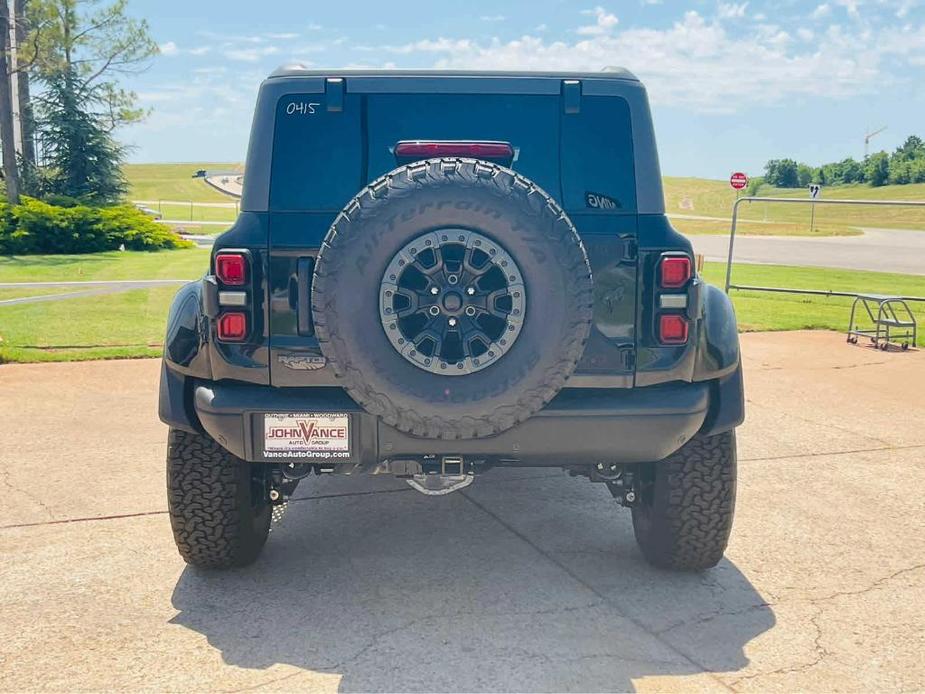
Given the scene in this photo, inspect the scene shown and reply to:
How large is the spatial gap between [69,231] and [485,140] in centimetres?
2091


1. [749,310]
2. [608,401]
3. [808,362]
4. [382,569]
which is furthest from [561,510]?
[749,310]

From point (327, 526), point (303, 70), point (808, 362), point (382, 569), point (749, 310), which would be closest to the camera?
point (303, 70)

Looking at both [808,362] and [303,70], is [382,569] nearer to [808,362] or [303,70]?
[303,70]

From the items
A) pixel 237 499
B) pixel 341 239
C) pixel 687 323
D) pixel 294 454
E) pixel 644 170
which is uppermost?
pixel 644 170

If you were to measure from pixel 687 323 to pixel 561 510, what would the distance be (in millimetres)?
1762

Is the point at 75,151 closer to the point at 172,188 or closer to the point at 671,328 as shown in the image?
the point at 671,328

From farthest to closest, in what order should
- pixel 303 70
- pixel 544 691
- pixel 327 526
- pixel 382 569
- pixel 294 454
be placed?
pixel 327 526 → pixel 382 569 → pixel 303 70 → pixel 294 454 → pixel 544 691

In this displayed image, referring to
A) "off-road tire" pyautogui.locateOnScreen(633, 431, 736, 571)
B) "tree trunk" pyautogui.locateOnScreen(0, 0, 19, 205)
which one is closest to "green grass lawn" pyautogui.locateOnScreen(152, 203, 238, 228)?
"tree trunk" pyautogui.locateOnScreen(0, 0, 19, 205)

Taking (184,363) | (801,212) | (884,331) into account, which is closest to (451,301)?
(184,363)

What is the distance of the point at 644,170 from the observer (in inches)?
139

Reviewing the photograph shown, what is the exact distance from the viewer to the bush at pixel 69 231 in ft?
70.8

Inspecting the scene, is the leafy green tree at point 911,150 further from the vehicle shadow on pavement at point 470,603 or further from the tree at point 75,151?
the vehicle shadow on pavement at point 470,603

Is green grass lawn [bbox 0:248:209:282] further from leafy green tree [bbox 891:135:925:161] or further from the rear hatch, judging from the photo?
leafy green tree [bbox 891:135:925:161]

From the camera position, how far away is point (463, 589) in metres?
3.80
